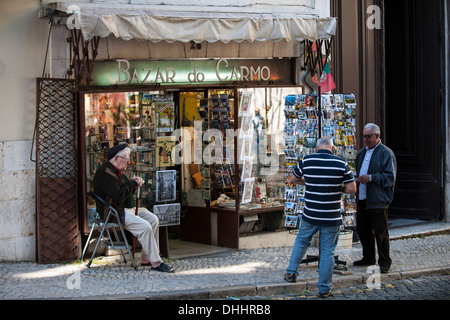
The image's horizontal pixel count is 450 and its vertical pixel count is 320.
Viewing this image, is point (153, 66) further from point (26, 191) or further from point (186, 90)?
point (26, 191)

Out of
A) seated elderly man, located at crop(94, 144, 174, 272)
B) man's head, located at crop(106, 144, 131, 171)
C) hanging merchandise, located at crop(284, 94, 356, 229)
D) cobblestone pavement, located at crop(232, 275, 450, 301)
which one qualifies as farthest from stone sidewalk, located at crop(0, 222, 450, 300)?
man's head, located at crop(106, 144, 131, 171)

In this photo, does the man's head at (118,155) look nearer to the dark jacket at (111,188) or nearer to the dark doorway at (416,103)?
the dark jacket at (111,188)

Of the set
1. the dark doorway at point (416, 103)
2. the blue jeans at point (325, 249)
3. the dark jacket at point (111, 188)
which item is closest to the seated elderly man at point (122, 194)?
the dark jacket at point (111, 188)

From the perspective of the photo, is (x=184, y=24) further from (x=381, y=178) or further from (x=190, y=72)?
A: (x=381, y=178)

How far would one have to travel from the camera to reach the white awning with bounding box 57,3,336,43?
794 centimetres

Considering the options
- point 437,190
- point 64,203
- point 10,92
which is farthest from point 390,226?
point 10,92

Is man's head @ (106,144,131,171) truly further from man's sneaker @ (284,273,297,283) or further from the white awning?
man's sneaker @ (284,273,297,283)

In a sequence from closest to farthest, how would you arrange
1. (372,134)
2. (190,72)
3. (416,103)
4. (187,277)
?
(187,277) → (372,134) → (190,72) → (416,103)

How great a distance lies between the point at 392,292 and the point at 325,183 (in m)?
1.58

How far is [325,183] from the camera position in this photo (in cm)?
731

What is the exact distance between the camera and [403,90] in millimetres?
12352

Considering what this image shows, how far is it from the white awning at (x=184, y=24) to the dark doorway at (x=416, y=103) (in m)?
3.53

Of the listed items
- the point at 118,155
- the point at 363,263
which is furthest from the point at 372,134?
the point at 118,155
